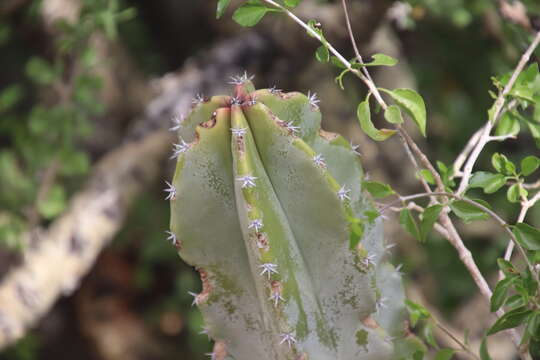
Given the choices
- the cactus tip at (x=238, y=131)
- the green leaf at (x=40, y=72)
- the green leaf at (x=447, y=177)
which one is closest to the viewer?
the cactus tip at (x=238, y=131)

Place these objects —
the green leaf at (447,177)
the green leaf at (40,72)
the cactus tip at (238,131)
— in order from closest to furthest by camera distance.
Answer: the cactus tip at (238,131) → the green leaf at (447,177) → the green leaf at (40,72)

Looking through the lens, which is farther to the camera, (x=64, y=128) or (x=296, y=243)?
(x=64, y=128)

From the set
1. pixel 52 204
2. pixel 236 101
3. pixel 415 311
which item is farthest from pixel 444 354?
pixel 52 204

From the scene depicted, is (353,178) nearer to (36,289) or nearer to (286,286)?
(286,286)

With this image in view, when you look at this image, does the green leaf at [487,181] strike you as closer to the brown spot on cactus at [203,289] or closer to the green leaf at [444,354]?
the green leaf at [444,354]

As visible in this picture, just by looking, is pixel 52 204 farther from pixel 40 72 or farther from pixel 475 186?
pixel 475 186

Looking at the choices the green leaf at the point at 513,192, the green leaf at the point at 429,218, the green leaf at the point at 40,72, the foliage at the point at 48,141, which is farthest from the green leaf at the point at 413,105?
the green leaf at the point at 40,72

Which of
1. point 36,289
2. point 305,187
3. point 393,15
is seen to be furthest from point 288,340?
point 393,15
